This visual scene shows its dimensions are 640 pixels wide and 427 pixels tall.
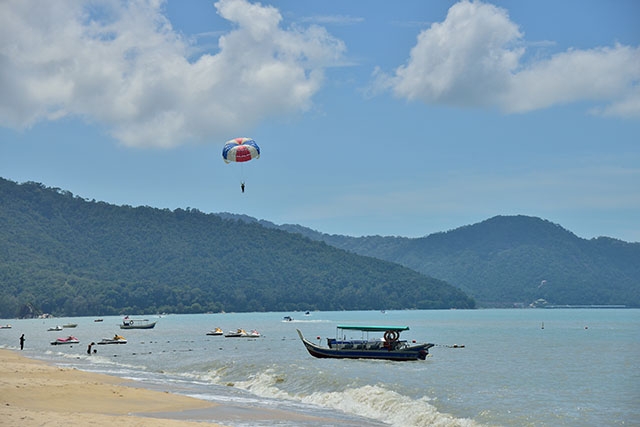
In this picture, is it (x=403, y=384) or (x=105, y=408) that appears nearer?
(x=105, y=408)

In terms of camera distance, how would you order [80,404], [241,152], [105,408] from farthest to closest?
1. [241,152]
2. [80,404]
3. [105,408]

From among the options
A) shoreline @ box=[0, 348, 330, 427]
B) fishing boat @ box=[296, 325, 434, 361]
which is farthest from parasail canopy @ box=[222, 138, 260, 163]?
shoreline @ box=[0, 348, 330, 427]

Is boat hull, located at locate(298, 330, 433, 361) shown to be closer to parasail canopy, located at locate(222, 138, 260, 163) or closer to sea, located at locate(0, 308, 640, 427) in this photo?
sea, located at locate(0, 308, 640, 427)

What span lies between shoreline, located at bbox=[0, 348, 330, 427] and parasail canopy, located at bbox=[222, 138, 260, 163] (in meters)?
22.0

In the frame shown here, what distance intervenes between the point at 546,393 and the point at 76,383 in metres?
24.2

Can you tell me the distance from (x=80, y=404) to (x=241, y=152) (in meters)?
28.0

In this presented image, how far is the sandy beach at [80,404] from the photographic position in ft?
78.4

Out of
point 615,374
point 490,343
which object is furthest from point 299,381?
point 490,343

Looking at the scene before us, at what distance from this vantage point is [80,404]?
1165 inches

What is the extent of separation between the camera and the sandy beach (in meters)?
23.9

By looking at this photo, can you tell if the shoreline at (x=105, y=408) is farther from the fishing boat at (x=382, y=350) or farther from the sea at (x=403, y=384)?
the fishing boat at (x=382, y=350)

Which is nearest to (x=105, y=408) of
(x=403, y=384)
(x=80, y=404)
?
(x=80, y=404)

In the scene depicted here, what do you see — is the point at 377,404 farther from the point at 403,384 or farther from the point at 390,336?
the point at 390,336

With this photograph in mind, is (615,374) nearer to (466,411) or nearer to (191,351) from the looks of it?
(466,411)
